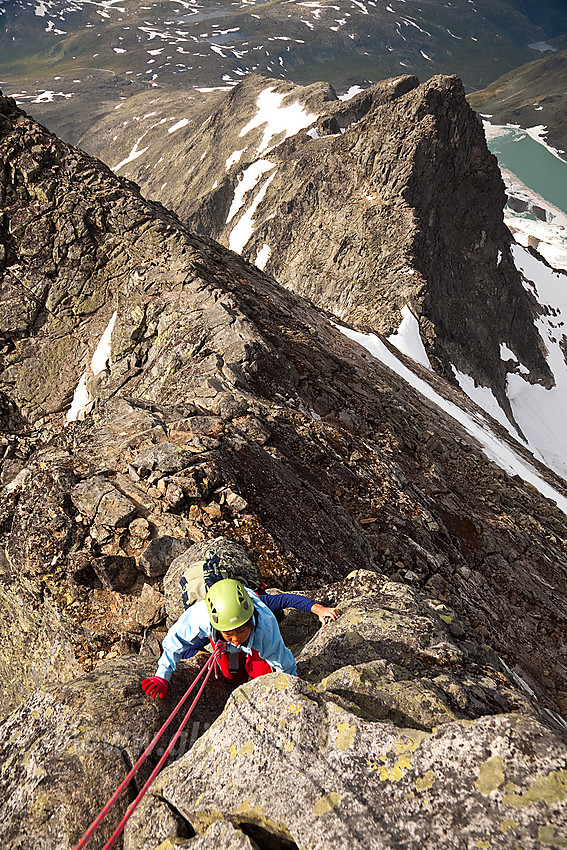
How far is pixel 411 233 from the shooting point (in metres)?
56.7

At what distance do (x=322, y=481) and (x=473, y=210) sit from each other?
64797mm

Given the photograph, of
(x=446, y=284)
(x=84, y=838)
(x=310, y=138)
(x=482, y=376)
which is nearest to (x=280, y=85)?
(x=310, y=138)

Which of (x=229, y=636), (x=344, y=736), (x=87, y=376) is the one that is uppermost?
(x=344, y=736)

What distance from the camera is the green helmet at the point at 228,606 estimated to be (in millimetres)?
5812

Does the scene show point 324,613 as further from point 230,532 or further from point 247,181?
point 247,181

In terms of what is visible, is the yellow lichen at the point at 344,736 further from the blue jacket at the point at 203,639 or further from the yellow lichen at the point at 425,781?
the blue jacket at the point at 203,639

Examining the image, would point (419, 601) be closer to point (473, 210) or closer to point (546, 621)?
point (546, 621)

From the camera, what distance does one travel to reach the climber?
586cm

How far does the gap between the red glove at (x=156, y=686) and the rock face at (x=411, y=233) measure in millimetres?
45424

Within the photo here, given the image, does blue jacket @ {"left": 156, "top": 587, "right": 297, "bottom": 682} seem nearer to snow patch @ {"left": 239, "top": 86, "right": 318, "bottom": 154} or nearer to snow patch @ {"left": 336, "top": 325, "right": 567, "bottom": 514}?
snow patch @ {"left": 336, "top": 325, "right": 567, "bottom": 514}

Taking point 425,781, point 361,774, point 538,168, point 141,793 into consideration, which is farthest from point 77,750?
point 538,168

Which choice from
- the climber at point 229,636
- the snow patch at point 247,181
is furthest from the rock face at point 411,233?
the climber at point 229,636

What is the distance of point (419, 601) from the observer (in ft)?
28.0

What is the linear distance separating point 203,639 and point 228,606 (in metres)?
0.83
